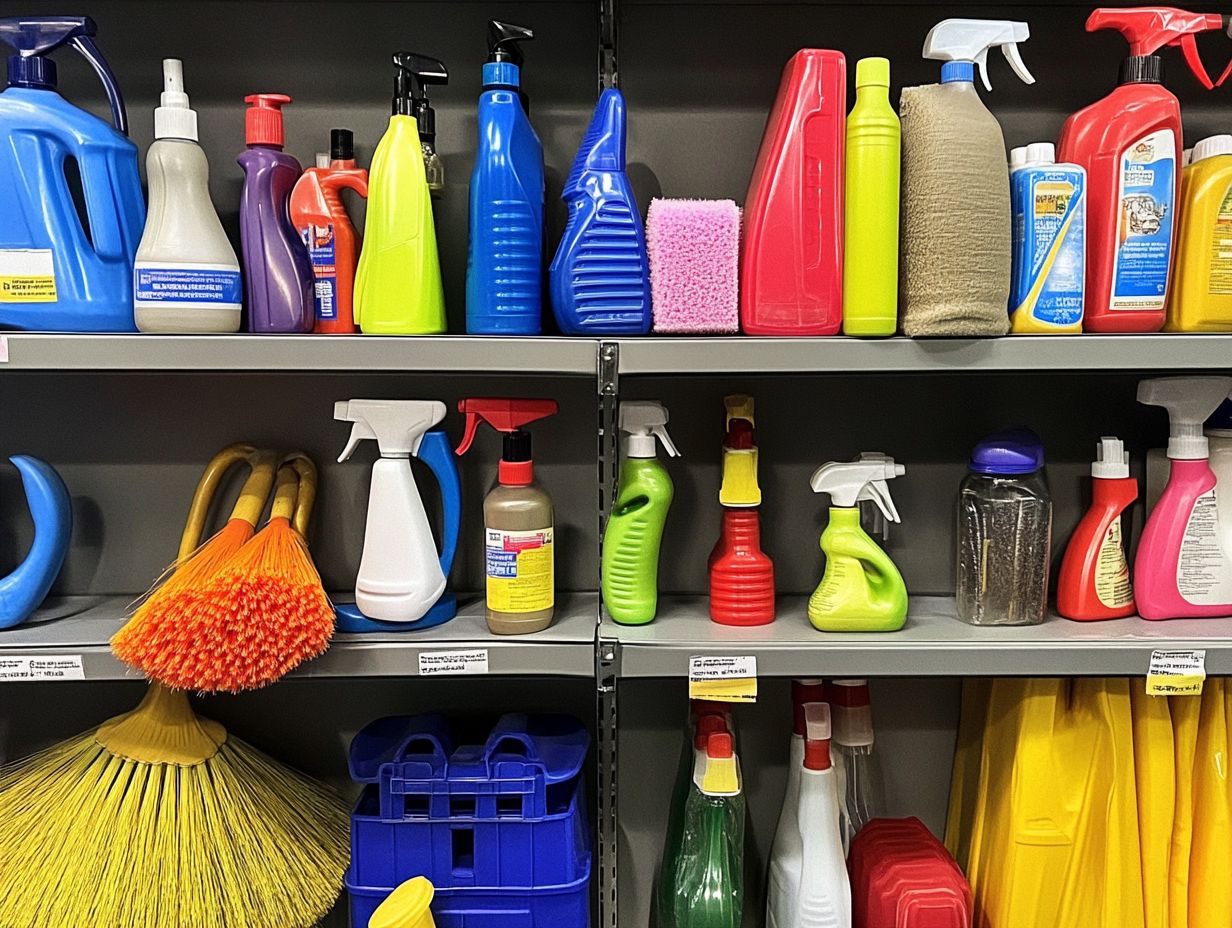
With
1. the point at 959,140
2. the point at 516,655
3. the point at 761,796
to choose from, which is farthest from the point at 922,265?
the point at 761,796

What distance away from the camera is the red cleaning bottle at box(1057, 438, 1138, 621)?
128 centimetres

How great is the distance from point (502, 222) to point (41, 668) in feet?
2.53

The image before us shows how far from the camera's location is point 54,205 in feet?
3.85

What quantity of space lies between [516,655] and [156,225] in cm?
68

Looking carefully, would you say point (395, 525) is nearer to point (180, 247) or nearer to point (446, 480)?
point (446, 480)

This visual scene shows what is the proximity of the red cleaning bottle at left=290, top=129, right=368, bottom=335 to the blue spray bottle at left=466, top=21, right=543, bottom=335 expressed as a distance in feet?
0.55

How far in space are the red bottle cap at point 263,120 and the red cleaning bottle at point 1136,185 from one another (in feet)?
3.35

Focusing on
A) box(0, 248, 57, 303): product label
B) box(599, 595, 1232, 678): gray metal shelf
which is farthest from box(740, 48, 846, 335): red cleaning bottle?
box(0, 248, 57, 303): product label

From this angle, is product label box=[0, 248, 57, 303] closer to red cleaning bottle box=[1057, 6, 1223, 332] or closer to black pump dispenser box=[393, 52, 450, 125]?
black pump dispenser box=[393, 52, 450, 125]

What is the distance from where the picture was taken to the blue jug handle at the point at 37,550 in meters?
1.24

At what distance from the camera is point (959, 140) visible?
1121 mm

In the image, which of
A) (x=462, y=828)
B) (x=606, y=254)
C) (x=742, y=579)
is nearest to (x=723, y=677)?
(x=742, y=579)

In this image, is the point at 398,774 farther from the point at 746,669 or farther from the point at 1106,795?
the point at 1106,795

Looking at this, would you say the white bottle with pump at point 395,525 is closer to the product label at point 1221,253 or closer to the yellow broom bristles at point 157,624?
the yellow broom bristles at point 157,624
